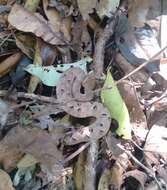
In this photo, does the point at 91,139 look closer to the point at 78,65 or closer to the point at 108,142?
the point at 108,142

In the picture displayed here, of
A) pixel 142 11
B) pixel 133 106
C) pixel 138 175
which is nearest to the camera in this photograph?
pixel 138 175

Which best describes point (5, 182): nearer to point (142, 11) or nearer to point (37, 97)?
point (37, 97)

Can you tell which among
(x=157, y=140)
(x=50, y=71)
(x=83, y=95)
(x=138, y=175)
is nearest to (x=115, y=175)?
(x=138, y=175)

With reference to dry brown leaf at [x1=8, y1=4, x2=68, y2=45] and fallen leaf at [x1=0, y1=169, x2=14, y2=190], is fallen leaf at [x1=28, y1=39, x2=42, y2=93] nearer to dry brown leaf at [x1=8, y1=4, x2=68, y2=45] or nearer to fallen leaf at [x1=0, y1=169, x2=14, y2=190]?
dry brown leaf at [x1=8, y1=4, x2=68, y2=45]

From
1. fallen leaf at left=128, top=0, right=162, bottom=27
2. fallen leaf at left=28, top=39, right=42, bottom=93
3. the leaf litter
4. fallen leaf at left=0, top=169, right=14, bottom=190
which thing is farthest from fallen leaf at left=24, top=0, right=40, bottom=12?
fallen leaf at left=0, top=169, right=14, bottom=190

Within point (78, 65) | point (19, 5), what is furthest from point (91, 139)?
point (19, 5)

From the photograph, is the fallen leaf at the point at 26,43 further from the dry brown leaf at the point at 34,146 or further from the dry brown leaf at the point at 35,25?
the dry brown leaf at the point at 34,146

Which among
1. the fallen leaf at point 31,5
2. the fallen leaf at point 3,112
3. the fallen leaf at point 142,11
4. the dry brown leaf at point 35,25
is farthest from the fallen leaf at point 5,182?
the fallen leaf at point 142,11
